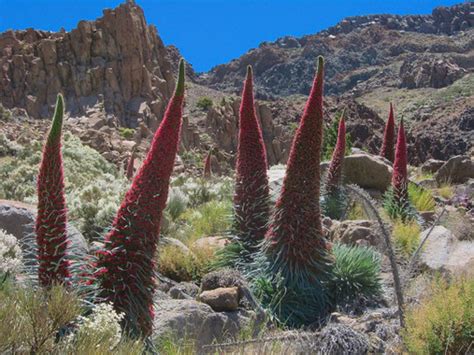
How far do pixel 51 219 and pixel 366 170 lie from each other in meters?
9.95

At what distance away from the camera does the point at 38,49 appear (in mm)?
60562

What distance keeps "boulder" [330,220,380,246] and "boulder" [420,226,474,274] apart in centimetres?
73

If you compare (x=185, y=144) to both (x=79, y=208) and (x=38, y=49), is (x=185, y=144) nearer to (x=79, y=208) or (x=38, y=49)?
(x=38, y=49)

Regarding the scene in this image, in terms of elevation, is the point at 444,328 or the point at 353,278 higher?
the point at 353,278

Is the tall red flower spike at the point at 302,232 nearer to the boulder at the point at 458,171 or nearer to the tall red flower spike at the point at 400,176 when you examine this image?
the tall red flower spike at the point at 400,176

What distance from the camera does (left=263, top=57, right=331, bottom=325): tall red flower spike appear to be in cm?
586

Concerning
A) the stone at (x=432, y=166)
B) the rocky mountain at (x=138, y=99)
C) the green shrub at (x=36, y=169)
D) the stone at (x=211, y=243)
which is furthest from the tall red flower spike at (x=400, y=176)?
the rocky mountain at (x=138, y=99)

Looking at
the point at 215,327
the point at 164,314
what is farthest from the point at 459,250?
the point at 164,314

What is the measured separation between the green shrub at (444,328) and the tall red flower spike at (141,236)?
1937 millimetres

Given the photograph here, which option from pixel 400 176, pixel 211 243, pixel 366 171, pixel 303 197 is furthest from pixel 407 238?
pixel 366 171

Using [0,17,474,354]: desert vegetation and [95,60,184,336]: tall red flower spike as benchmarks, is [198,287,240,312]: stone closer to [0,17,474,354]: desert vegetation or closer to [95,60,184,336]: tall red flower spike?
[0,17,474,354]: desert vegetation

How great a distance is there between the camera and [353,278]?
630 centimetres

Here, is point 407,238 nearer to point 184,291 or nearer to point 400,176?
point 400,176

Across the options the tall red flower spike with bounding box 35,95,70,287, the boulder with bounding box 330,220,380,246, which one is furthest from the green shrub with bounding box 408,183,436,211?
the tall red flower spike with bounding box 35,95,70,287
